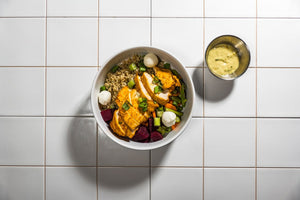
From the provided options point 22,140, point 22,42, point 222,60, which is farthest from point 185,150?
point 22,42

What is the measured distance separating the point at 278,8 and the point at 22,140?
1436 millimetres

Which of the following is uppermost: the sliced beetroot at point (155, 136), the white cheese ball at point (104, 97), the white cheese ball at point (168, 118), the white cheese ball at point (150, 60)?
the white cheese ball at point (150, 60)

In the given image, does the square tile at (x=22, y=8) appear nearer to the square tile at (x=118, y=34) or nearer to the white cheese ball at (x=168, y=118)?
the square tile at (x=118, y=34)

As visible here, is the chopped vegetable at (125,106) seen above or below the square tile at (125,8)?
below

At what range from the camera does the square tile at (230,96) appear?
1.01m

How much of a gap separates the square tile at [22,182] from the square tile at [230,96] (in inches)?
35.5

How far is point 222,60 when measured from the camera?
3.06ft

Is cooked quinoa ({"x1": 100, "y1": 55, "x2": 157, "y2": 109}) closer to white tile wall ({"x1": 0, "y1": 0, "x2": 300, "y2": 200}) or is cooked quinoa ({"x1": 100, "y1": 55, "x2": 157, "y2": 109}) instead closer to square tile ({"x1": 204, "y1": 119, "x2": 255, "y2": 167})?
white tile wall ({"x1": 0, "y1": 0, "x2": 300, "y2": 200})

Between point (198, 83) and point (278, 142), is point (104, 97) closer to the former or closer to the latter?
point (198, 83)

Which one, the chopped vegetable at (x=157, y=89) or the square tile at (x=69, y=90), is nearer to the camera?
the chopped vegetable at (x=157, y=89)

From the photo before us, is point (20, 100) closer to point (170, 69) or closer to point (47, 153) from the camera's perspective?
point (47, 153)

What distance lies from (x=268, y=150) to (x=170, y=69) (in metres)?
0.64

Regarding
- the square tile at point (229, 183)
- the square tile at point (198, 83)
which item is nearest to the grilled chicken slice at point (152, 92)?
the square tile at point (198, 83)

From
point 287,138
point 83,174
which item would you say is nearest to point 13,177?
point 83,174
